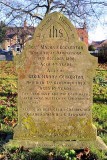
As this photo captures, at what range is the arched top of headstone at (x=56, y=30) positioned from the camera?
523 centimetres

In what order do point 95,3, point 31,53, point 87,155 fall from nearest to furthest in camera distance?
point 87,155 → point 31,53 → point 95,3

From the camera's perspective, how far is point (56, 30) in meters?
5.23

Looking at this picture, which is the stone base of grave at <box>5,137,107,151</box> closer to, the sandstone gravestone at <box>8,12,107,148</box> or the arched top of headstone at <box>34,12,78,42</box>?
the sandstone gravestone at <box>8,12,107,148</box>

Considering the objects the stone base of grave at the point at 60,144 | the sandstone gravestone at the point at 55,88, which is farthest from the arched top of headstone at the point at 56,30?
the stone base of grave at the point at 60,144

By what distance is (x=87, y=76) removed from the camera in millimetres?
5277

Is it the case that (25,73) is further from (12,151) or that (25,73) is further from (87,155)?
(87,155)

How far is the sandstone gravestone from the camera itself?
5.25 meters

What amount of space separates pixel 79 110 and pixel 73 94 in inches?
11.4

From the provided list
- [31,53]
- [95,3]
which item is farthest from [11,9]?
[31,53]

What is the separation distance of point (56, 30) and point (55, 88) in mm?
957

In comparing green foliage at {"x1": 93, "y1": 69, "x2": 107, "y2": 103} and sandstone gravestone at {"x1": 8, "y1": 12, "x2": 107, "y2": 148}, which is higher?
sandstone gravestone at {"x1": 8, "y1": 12, "x2": 107, "y2": 148}

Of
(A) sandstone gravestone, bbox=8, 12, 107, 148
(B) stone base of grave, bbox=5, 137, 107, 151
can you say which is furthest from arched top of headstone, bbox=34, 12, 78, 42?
(B) stone base of grave, bbox=5, 137, 107, 151

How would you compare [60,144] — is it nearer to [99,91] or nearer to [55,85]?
[55,85]

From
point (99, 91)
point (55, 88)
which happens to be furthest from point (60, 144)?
point (99, 91)
